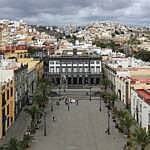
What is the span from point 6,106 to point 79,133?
9199mm

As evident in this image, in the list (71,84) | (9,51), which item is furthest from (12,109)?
(9,51)

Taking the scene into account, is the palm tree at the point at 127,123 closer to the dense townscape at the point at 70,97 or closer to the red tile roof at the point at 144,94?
the dense townscape at the point at 70,97

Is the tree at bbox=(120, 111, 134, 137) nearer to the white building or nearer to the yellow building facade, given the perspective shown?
the white building

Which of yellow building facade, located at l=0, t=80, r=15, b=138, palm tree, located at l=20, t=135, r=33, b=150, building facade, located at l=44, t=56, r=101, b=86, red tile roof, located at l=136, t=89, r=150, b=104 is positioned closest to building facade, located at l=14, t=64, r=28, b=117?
yellow building facade, located at l=0, t=80, r=15, b=138

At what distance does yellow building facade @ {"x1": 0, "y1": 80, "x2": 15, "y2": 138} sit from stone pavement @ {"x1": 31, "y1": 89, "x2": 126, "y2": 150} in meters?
3.78

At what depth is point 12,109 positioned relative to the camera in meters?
60.1

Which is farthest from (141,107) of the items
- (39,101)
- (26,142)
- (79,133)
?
(39,101)

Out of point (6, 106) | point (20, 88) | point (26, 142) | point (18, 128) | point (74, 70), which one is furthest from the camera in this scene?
point (74, 70)

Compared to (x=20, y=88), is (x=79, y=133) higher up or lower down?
lower down

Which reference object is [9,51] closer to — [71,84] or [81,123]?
[71,84]

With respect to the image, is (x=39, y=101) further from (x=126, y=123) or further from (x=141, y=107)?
(x=126, y=123)

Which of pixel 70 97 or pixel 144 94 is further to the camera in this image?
pixel 70 97

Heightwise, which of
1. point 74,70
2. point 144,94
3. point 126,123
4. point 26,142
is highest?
point 144,94

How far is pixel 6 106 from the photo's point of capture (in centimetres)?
5597
